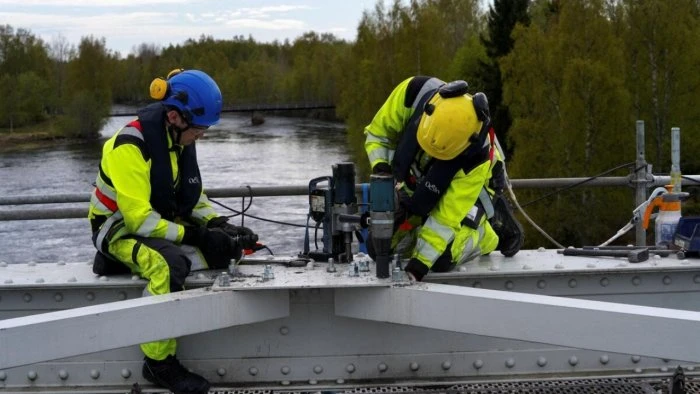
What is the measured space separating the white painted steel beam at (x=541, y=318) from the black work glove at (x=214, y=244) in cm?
81

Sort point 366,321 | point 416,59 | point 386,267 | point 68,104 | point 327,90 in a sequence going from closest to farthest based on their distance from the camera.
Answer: point 386,267 < point 366,321 < point 416,59 < point 68,104 < point 327,90

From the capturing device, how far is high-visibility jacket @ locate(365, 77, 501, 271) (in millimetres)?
4516

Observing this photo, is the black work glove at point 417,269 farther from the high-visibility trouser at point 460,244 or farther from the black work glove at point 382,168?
the black work glove at point 382,168

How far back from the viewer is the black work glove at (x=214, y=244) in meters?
4.62

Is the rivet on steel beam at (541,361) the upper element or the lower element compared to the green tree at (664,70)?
lower

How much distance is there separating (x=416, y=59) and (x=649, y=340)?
1725 inches

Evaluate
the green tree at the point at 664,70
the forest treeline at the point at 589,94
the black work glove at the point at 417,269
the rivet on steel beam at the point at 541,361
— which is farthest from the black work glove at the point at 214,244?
the green tree at the point at 664,70

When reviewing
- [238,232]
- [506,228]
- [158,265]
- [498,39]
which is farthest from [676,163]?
[498,39]

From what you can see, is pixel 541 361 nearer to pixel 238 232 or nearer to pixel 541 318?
pixel 541 318

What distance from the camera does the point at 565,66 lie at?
31.5m

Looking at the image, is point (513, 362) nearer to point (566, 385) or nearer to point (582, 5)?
point (566, 385)

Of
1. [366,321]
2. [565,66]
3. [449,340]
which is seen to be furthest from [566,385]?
[565,66]

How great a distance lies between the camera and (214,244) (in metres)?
4.62

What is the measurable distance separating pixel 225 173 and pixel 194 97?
33.7m
